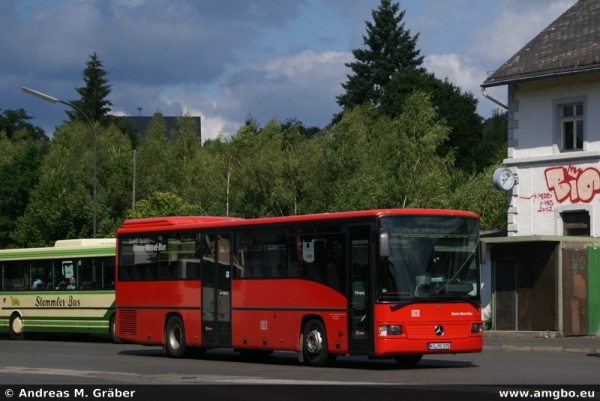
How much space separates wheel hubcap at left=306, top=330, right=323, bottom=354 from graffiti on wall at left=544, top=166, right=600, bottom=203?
46.8 feet

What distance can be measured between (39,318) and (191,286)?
12505 mm

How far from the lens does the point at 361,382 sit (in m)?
16.5

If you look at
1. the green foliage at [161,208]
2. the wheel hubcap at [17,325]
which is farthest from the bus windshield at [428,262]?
the green foliage at [161,208]

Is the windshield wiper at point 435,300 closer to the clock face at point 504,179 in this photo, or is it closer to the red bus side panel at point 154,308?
the red bus side panel at point 154,308

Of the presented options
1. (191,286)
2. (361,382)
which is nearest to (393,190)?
(191,286)

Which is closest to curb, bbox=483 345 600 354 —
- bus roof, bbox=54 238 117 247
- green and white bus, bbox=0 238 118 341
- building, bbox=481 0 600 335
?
building, bbox=481 0 600 335

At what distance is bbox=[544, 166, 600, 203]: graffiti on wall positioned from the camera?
32.1 m

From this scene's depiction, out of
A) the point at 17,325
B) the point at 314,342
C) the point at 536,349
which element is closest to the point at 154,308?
the point at 314,342

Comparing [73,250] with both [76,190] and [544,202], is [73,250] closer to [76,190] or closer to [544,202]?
[544,202]

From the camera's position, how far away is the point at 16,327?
35688mm

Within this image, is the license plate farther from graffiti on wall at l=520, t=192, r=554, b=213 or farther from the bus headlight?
graffiti on wall at l=520, t=192, r=554, b=213

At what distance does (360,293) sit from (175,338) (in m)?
6.28

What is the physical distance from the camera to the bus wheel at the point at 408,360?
809 inches

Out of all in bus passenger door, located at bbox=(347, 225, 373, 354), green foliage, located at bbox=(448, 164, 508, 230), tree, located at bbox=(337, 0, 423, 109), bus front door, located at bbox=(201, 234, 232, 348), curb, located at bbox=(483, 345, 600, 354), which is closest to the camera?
bus passenger door, located at bbox=(347, 225, 373, 354)
